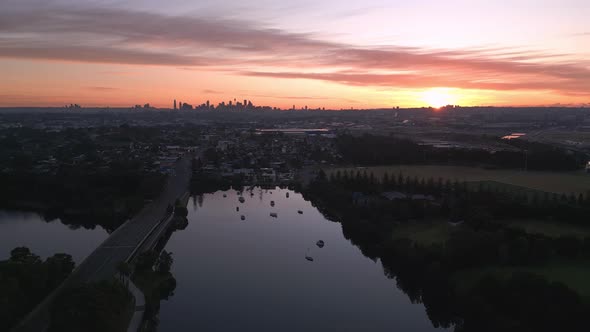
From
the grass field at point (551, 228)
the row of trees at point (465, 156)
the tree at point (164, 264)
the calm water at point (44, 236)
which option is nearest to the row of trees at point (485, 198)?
the grass field at point (551, 228)

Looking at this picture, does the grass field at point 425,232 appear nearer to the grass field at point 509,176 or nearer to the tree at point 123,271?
the grass field at point 509,176

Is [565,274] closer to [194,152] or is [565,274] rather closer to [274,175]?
[274,175]

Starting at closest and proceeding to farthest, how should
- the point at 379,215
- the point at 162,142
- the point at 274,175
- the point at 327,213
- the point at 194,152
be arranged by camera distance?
the point at 379,215
the point at 327,213
the point at 274,175
the point at 194,152
the point at 162,142

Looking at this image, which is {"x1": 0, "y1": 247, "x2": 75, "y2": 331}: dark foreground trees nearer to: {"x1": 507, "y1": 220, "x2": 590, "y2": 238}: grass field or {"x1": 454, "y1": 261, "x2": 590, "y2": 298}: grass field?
{"x1": 454, "y1": 261, "x2": 590, "y2": 298}: grass field

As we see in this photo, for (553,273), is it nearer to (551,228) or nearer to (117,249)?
(551,228)

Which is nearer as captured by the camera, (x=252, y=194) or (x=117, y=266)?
(x=117, y=266)

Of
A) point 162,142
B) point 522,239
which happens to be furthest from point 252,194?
point 162,142

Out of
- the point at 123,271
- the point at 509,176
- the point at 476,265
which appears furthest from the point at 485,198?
the point at 123,271
